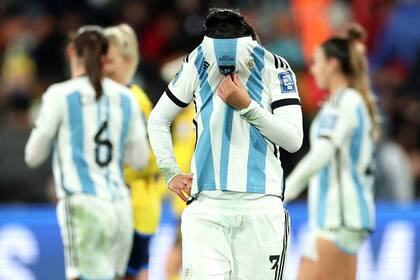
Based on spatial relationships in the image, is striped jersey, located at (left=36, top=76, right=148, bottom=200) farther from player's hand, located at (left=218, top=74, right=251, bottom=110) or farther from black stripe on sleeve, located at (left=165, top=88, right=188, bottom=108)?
player's hand, located at (left=218, top=74, right=251, bottom=110)

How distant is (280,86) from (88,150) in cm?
202

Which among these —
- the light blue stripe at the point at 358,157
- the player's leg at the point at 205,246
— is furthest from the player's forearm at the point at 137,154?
the player's leg at the point at 205,246

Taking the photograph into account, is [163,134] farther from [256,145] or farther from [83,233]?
[83,233]

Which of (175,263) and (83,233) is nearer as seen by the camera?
(83,233)

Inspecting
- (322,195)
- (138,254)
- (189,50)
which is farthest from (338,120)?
(189,50)

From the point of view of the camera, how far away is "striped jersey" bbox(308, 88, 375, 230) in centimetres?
804

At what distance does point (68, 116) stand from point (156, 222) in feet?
3.71

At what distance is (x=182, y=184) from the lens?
6074mm

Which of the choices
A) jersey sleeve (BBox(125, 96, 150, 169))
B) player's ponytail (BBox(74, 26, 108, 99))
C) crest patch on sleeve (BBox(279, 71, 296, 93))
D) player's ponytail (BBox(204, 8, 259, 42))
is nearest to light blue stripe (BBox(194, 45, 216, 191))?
player's ponytail (BBox(204, 8, 259, 42))

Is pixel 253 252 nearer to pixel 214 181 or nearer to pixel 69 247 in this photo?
pixel 214 181

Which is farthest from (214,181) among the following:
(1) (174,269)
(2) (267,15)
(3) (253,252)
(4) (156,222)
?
(2) (267,15)

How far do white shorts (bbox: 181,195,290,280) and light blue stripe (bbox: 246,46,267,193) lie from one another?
0.28 ft

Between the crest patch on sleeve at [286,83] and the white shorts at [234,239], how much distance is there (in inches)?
20.7

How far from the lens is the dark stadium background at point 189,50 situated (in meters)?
12.2
